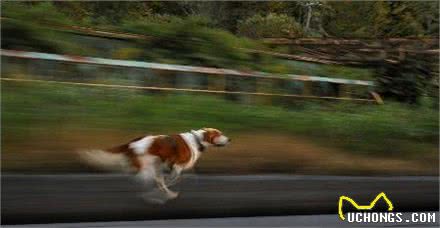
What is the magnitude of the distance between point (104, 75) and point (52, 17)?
3.77 feet

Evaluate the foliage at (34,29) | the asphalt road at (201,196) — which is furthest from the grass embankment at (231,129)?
the foliage at (34,29)

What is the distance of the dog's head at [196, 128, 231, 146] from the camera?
6457mm

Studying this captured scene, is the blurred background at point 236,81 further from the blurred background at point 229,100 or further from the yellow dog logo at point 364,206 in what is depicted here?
the yellow dog logo at point 364,206

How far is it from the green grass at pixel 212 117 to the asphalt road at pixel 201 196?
0.77m

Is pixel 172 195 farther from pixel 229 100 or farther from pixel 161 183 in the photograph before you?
pixel 229 100

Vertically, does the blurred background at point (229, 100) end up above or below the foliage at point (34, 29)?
below

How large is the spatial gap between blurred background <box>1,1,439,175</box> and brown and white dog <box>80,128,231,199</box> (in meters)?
0.19

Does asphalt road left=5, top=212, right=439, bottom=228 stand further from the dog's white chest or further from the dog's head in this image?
the dog's head

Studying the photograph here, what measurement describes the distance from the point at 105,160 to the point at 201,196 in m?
0.97

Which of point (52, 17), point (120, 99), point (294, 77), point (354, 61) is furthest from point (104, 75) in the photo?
point (354, 61)

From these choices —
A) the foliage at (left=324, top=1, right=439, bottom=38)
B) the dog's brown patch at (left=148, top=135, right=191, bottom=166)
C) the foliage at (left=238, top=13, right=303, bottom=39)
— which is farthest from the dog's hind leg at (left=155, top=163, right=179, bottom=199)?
the foliage at (left=324, top=1, right=439, bottom=38)

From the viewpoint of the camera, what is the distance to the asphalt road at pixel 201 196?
565 centimetres

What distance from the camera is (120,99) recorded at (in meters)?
7.58


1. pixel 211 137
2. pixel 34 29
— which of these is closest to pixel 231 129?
pixel 211 137
